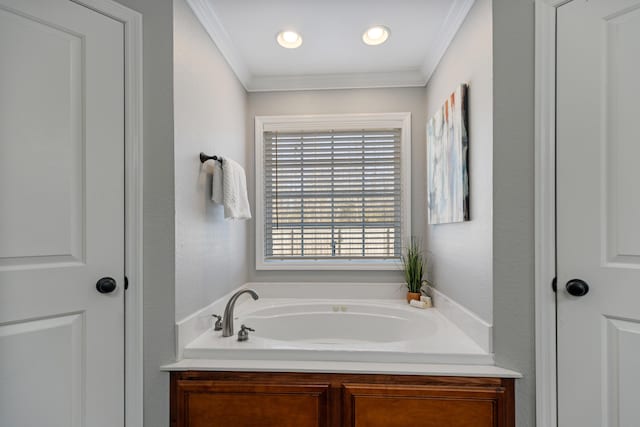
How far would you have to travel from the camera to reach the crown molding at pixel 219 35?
167 cm

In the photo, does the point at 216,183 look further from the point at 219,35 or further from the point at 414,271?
the point at 414,271

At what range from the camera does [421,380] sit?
137 centimetres

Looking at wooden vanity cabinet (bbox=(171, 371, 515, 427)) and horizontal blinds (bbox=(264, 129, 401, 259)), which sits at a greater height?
horizontal blinds (bbox=(264, 129, 401, 259))

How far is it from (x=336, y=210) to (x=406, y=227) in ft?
1.84

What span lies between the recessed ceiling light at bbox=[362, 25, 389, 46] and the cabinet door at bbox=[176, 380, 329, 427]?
1902 millimetres

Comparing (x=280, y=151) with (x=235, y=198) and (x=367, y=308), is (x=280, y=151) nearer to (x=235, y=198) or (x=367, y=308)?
(x=235, y=198)
